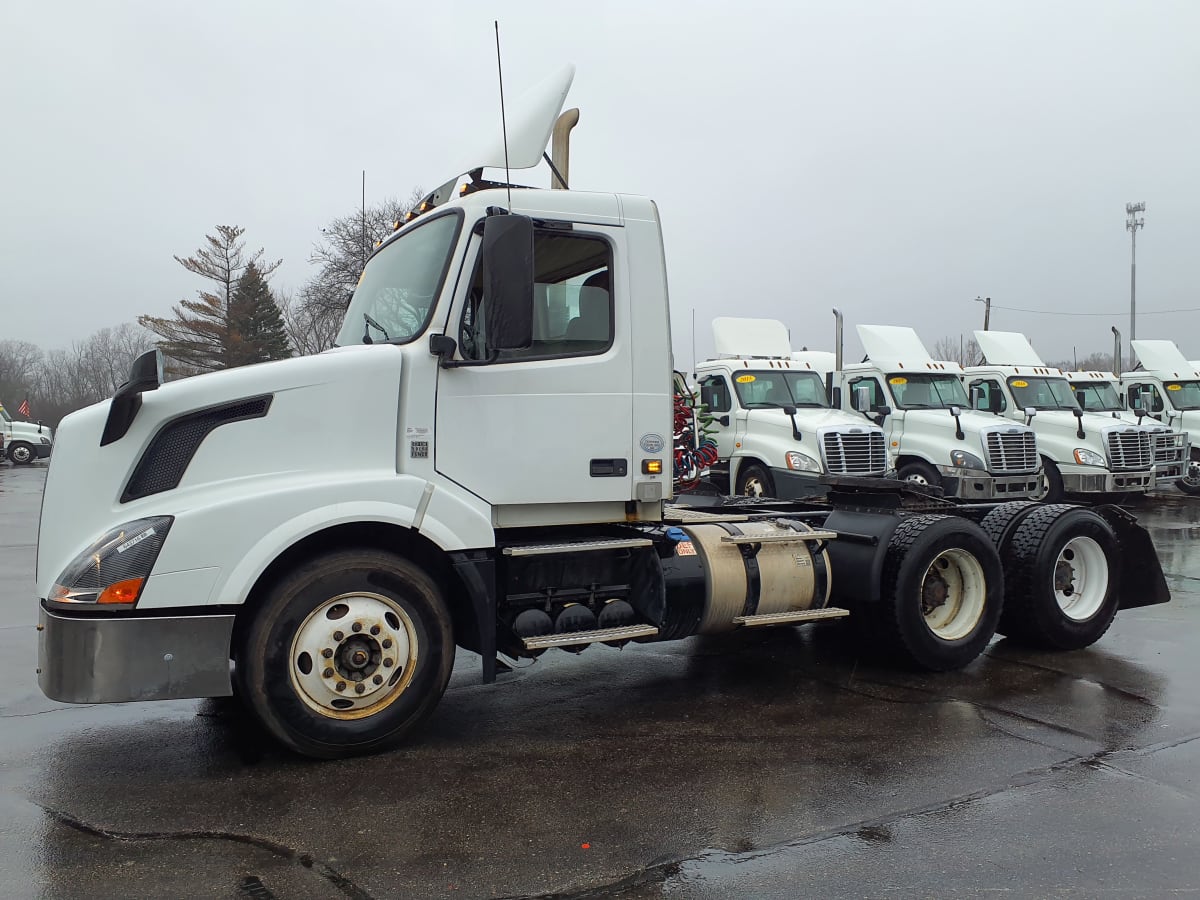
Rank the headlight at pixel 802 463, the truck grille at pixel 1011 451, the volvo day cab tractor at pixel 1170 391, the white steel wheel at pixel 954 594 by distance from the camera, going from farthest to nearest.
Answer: the volvo day cab tractor at pixel 1170 391, the truck grille at pixel 1011 451, the headlight at pixel 802 463, the white steel wheel at pixel 954 594

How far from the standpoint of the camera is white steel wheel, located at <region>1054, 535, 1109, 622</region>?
7.16 meters

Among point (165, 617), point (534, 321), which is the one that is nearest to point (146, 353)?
point (165, 617)

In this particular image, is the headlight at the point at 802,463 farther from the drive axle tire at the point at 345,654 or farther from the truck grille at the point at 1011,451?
the drive axle tire at the point at 345,654

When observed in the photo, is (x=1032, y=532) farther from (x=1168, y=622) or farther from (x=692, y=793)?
(x=692, y=793)

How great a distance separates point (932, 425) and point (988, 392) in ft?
9.04

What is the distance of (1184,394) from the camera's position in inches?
830

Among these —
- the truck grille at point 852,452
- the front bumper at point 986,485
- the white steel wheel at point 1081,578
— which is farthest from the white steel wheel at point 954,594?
the front bumper at point 986,485

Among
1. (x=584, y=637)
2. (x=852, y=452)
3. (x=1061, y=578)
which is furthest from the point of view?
(x=852, y=452)

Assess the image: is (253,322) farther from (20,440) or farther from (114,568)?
Result: (114,568)

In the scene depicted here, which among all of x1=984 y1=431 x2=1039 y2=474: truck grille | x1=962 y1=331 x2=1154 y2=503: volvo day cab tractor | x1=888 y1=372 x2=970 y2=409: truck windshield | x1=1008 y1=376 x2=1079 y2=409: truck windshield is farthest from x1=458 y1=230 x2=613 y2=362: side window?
x1=1008 y1=376 x2=1079 y2=409: truck windshield

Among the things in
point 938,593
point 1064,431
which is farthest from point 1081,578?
point 1064,431

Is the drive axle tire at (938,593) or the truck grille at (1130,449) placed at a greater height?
the truck grille at (1130,449)

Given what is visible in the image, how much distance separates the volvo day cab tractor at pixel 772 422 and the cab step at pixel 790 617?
701 centimetres

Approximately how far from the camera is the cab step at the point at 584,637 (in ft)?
16.2
